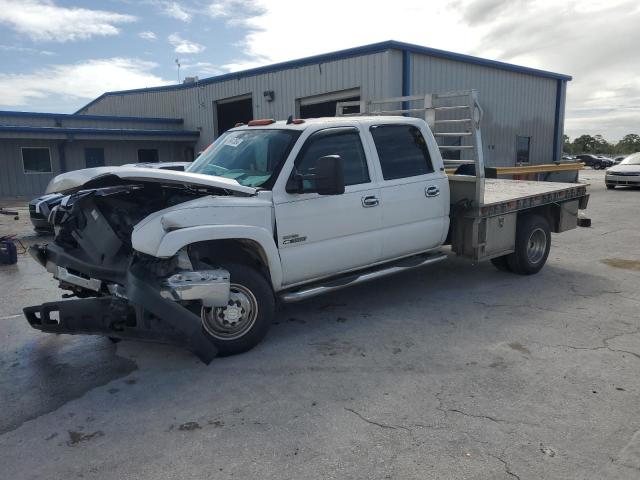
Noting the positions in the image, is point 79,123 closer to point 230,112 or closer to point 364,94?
point 230,112

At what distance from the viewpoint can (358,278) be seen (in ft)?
17.8

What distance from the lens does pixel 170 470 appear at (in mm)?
3039

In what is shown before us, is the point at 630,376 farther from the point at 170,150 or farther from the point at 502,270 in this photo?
the point at 170,150

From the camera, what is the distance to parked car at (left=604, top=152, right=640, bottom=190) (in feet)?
70.2

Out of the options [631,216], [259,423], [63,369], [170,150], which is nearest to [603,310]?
[259,423]

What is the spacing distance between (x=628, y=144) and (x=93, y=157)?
3566 inches

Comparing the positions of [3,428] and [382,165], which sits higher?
[382,165]

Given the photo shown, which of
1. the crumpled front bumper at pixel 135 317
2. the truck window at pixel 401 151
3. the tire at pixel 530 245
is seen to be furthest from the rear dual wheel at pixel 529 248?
the crumpled front bumper at pixel 135 317

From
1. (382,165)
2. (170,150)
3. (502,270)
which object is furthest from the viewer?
(170,150)

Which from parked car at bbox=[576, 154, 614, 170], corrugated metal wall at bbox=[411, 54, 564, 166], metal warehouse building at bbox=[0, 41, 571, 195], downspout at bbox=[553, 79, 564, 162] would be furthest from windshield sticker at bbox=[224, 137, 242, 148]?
parked car at bbox=[576, 154, 614, 170]

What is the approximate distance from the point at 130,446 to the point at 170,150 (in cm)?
2536

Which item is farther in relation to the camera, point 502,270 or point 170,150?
point 170,150

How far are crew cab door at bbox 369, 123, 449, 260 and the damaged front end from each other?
6.80 feet

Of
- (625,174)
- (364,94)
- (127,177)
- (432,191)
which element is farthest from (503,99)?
(127,177)
